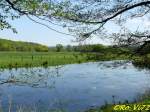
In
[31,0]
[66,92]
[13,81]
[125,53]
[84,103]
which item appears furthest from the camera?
[66,92]

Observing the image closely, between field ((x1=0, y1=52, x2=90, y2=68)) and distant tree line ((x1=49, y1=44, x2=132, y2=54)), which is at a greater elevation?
distant tree line ((x1=49, y1=44, x2=132, y2=54))

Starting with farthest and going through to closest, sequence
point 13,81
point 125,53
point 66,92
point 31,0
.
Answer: point 66,92 < point 125,53 < point 31,0 < point 13,81

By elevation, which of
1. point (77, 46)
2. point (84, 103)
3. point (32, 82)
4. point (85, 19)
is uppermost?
point (85, 19)

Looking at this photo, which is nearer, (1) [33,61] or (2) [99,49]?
(2) [99,49]

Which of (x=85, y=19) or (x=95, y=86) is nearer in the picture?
(x=85, y=19)

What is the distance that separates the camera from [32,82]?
633 cm

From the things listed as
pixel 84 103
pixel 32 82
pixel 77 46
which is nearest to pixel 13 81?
pixel 32 82

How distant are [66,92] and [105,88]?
12.3 ft

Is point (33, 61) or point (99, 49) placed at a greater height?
point (99, 49)

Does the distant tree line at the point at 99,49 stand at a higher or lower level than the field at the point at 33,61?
higher

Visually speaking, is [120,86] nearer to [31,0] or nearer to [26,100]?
[26,100]

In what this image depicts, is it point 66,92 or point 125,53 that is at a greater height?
point 125,53

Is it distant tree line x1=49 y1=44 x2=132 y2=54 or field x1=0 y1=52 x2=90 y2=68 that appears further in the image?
field x1=0 y1=52 x2=90 y2=68

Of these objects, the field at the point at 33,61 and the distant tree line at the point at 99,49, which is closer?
the distant tree line at the point at 99,49
